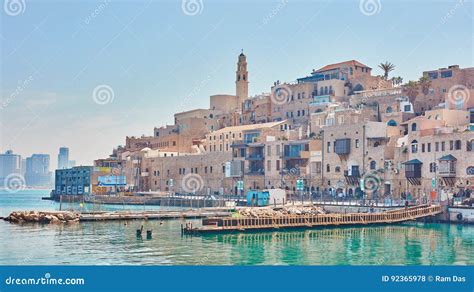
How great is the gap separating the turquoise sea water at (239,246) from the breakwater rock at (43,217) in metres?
2.11

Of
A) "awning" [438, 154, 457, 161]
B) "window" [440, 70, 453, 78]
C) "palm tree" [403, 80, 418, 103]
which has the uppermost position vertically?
"window" [440, 70, 453, 78]

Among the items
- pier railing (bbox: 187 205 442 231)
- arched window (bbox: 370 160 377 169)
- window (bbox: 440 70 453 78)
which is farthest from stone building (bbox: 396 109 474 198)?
window (bbox: 440 70 453 78)

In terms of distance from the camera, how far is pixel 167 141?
8394 cm

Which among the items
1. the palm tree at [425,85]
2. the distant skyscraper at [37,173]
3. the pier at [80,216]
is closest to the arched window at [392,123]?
the palm tree at [425,85]

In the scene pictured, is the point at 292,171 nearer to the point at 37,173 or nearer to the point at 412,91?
the point at 412,91

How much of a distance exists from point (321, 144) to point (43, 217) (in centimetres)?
2527

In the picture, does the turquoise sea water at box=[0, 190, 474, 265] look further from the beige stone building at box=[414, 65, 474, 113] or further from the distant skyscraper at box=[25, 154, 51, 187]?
the distant skyscraper at box=[25, 154, 51, 187]

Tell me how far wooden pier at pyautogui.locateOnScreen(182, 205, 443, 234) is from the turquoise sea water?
996 millimetres

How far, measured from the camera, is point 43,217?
41062mm

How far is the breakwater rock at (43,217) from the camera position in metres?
40.8

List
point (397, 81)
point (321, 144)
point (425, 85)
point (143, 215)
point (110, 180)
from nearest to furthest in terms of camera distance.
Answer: point (143, 215) < point (321, 144) < point (425, 85) < point (397, 81) < point (110, 180)

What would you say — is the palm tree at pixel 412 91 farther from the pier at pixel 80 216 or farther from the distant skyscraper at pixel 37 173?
the distant skyscraper at pixel 37 173

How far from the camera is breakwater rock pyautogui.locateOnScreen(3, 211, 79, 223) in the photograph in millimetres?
40781

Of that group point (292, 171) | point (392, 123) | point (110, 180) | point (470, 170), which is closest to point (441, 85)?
point (392, 123)
